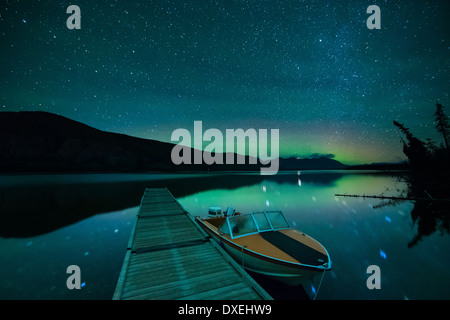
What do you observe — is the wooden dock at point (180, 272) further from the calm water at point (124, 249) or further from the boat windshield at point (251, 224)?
the calm water at point (124, 249)

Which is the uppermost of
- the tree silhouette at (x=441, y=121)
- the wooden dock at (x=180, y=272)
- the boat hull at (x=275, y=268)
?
the tree silhouette at (x=441, y=121)

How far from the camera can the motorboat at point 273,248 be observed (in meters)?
6.25

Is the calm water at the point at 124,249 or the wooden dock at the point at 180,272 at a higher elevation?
the wooden dock at the point at 180,272

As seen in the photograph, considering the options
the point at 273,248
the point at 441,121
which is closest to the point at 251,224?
the point at 273,248

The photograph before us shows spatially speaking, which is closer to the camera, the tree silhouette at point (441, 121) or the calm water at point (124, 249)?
the calm water at point (124, 249)

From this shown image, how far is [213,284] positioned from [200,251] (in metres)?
2.34

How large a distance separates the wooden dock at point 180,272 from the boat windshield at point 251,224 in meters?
1.16

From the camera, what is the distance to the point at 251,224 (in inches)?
352

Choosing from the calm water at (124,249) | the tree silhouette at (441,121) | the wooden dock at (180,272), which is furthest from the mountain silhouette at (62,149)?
the tree silhouette at (441,121)

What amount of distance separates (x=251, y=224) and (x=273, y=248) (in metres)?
1.89

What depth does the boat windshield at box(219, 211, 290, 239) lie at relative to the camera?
8594mm

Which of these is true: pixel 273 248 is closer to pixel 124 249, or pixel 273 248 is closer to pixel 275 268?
pixel 275 268

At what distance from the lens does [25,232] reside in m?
14.1
